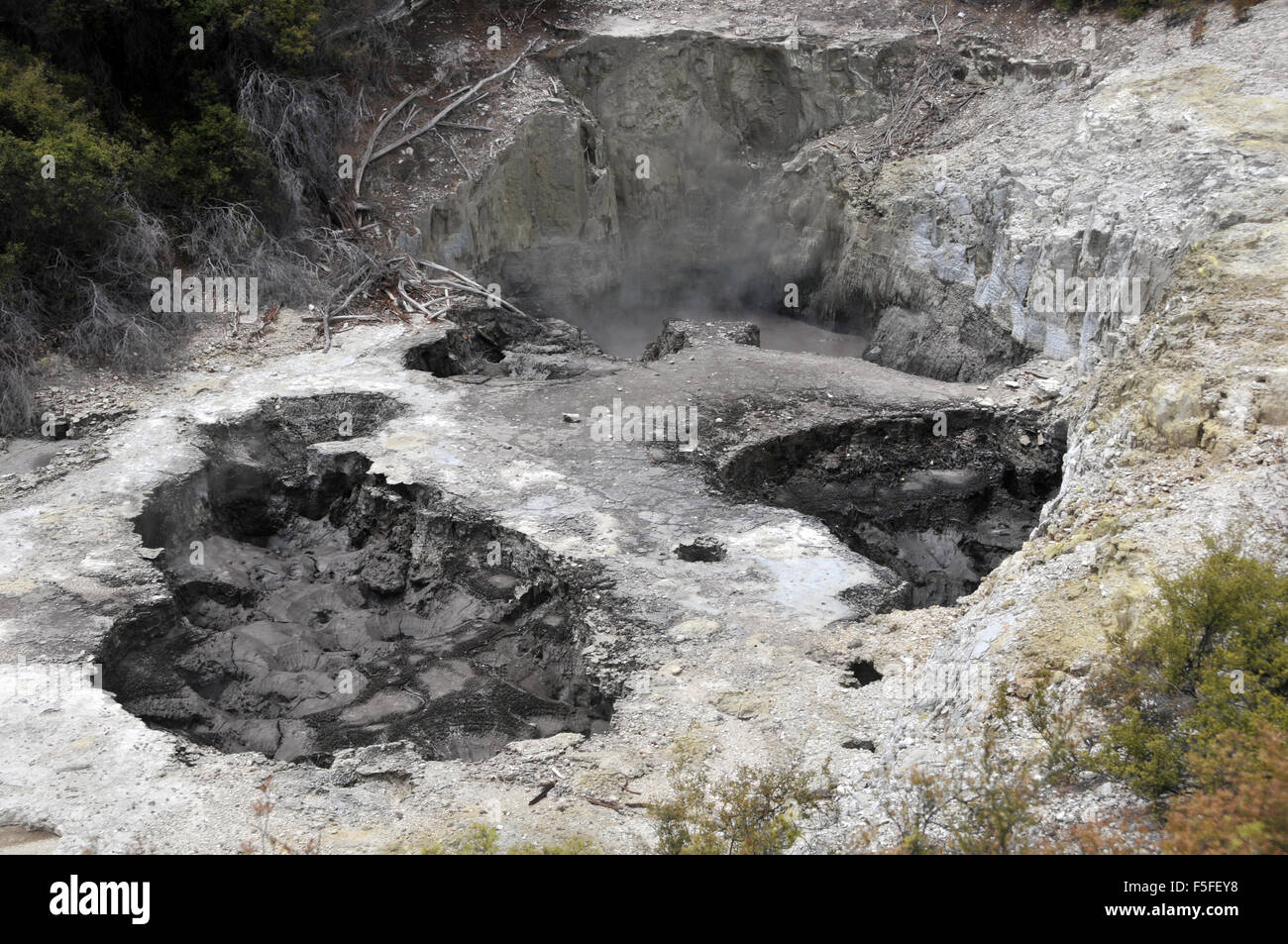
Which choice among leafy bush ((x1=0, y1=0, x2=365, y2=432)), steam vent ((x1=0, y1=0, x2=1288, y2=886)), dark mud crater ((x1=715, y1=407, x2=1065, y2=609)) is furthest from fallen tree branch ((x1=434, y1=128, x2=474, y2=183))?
dark mud crater ((x1=715, y1=407, x2=1065, y2=609))

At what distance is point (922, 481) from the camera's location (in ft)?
39.4

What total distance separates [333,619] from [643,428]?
12.9 ft

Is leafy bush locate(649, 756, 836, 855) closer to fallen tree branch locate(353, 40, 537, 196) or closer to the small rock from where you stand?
the small rock

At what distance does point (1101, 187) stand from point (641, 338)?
7.79 metres

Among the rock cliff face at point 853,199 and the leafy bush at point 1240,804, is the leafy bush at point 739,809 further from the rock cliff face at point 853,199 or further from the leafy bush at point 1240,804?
the rock cliff face at point 853,199

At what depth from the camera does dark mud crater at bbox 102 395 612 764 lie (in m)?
8.05

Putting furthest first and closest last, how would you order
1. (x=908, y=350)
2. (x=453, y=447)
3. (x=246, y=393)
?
(x=908, y=350) → (x=246, y=393) → (x=453, y=447)

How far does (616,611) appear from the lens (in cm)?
848

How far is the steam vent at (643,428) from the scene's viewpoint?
605 centimetres

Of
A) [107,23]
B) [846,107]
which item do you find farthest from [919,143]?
[107,23]

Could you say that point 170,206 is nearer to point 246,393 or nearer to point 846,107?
point 246,393

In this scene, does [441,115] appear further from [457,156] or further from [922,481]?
[922,481]

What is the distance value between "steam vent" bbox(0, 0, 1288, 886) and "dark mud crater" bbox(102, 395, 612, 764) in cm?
4
